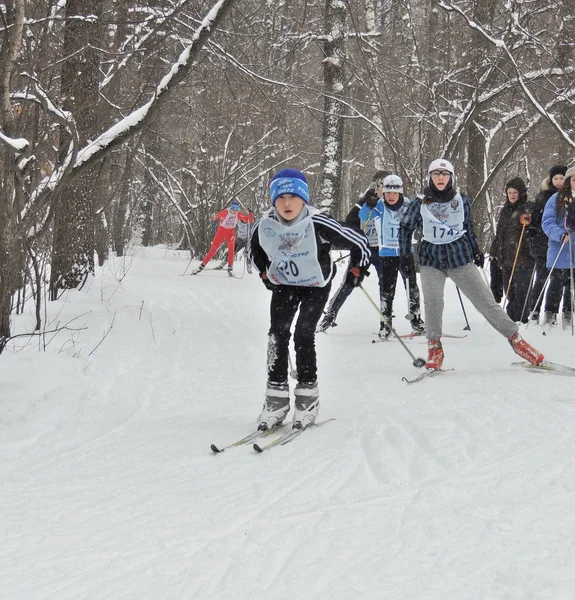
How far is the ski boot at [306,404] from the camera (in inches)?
174

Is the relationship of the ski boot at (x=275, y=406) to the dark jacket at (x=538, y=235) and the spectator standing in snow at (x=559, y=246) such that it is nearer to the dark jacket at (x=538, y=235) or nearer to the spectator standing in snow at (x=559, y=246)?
the spectator standing in snow at (x=559, y=246)

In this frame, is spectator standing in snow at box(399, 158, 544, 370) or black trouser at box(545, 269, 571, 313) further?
black trouser at box(545, 269, 571, 313)

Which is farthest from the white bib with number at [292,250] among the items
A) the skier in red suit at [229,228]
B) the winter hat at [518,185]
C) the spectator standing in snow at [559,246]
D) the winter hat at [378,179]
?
the skier in red suit at [229,228]

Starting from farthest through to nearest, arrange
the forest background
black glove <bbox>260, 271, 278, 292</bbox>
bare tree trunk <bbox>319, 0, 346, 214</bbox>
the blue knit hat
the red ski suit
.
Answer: the red ski suit → bare tree trunk <bbox>319, 0, 346, 214</bbox> → the forest background → black glove <bbox>260, 271, 278, 292</bbox> → the blue knit hat

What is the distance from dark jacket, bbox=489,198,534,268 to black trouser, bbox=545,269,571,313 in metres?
0.45

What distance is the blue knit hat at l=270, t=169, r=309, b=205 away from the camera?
4.35 meters

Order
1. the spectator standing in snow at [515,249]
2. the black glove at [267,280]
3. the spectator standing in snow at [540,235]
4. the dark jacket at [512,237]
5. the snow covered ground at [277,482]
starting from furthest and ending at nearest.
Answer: the dark jacket at [512,237], the spectator standing in snow at [515,249], the spectator standing in snow at [540,235], the black glove at [267,280], the snow covered ground at [277,482]

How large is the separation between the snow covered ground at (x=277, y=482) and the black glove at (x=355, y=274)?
2.93ft

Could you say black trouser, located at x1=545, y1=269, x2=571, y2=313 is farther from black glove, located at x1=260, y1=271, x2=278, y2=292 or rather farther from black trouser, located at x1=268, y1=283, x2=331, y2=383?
black glove, located at x1=260, y1=271, x2=278, y2=292

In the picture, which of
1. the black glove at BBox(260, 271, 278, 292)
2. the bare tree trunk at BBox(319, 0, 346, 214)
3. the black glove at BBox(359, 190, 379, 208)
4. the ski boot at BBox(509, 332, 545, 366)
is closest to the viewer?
the black glove at BBox(260, 271, 278, 292)

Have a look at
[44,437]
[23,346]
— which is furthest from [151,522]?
[23,346]

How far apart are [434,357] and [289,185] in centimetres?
237

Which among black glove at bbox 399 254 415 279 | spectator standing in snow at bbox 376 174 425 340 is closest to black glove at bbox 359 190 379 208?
spectator standing in snow at bbox 376 174 425 340

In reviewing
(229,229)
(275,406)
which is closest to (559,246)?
(275,406)
